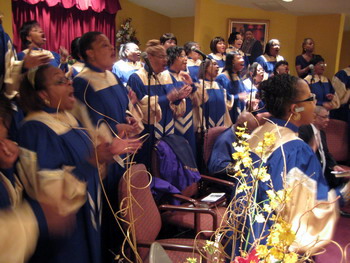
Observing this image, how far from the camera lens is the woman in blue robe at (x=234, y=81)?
464 cm

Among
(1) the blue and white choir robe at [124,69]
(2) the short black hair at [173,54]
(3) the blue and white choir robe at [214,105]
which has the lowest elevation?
(3) the blue and white choir robe at [214,105]

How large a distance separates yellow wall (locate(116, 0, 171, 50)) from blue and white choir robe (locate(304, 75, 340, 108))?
4.55 meters

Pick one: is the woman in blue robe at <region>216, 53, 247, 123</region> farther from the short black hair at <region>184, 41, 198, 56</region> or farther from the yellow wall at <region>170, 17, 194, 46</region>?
the yellow wall at <region>170, 17, 194, 46</region>

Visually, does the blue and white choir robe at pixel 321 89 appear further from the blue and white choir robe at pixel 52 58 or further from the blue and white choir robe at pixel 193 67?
the blue and white choir robe at pixel 52 58

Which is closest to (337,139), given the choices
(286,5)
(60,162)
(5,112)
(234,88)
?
(234,88)

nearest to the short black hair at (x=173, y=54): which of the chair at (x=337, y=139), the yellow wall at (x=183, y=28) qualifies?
the chair at (x=337, y=139)

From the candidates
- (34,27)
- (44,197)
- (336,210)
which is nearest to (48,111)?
(44,197)

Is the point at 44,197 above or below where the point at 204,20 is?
below

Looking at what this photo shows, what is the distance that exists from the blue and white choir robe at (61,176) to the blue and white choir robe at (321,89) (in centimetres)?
415

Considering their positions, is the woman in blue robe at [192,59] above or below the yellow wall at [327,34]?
below

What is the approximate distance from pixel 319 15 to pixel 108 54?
660 centimetres

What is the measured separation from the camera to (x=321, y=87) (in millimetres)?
5273

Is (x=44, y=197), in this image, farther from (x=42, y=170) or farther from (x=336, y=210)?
(x=336, y=210)

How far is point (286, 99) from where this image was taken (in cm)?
170
